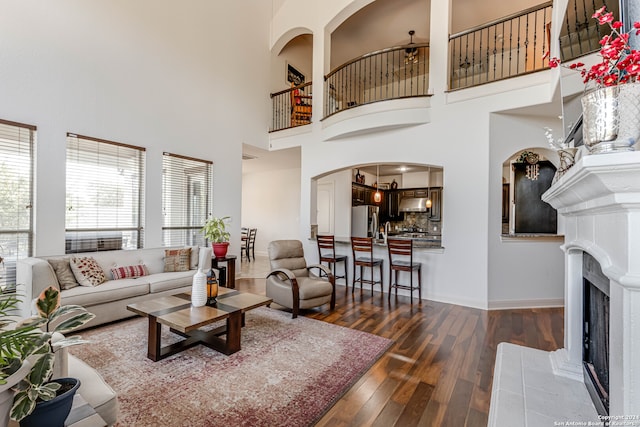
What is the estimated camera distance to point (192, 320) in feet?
8.33

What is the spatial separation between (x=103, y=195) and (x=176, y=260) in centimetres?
142

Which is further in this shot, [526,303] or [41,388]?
[526,303]

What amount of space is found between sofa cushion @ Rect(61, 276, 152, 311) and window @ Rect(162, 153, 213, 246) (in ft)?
4.71

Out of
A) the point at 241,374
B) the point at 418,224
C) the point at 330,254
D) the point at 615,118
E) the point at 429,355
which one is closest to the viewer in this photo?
the point at 615,118

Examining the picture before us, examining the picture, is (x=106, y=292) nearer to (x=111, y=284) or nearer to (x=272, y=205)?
(x=111, y=284)

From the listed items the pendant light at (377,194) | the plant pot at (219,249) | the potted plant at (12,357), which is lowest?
the plant pot at (219,249)

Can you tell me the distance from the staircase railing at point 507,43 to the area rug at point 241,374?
4194 millimetres

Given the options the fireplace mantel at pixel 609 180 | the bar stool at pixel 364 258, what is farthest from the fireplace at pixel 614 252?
the bar stool at pixel 364 258

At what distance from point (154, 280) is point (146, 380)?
1839 millimetres

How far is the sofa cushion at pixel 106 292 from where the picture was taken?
3156 mm

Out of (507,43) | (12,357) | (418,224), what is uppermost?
(507,43)

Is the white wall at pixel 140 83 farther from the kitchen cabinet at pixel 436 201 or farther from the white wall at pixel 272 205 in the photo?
the kitchen cabinet at pixel 436 201

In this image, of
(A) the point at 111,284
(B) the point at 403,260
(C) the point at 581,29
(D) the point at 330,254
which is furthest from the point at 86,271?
(C) the point at 581,29

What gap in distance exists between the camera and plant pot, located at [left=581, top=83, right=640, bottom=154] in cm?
127
